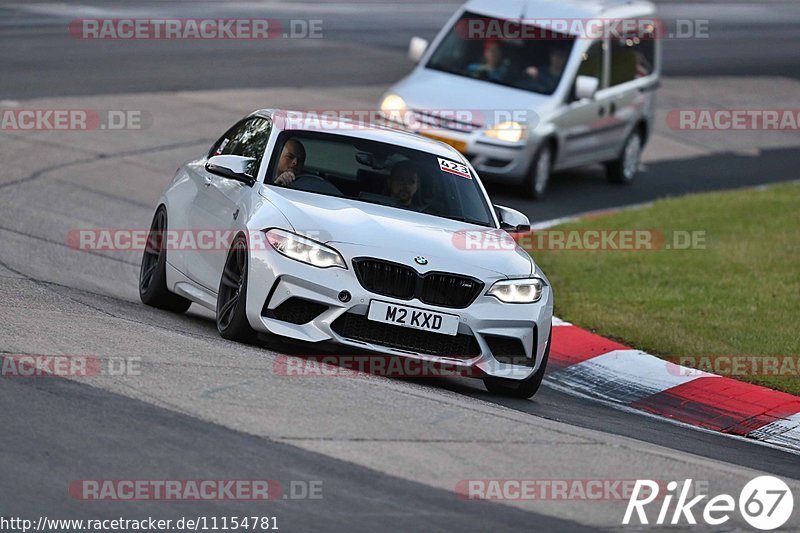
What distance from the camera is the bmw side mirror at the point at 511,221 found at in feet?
34.2

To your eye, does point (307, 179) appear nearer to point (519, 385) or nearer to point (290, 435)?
point (519, 385)

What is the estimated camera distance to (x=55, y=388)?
7410 millimetres

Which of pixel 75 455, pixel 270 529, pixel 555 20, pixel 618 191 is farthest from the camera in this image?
pixel 618 191

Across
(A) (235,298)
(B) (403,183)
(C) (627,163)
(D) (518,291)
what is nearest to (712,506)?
(D) (518,291)

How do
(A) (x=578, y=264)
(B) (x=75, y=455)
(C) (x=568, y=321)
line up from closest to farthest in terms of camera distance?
(B) (x=75, y=455) → (C) (x=568, y=321) → (A) (x=578, y=264)

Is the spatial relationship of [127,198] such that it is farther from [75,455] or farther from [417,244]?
[75,455]

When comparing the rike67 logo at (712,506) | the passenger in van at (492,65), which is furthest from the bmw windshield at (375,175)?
the passenger in van at (492,65)

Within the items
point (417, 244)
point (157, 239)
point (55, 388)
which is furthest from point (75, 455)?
point (157, 239)

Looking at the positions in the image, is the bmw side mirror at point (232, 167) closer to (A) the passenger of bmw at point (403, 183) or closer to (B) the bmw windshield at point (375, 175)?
(B) the bmw windshield at point (375, 175)

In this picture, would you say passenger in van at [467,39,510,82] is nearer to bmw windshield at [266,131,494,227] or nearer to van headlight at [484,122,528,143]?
van headlight at [484,122,528,143]

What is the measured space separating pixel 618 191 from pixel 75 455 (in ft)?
46.3

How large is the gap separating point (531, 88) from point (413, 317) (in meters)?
9.82

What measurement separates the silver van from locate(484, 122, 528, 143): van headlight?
0.04 feet

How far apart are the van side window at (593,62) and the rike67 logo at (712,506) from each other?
11.9m
